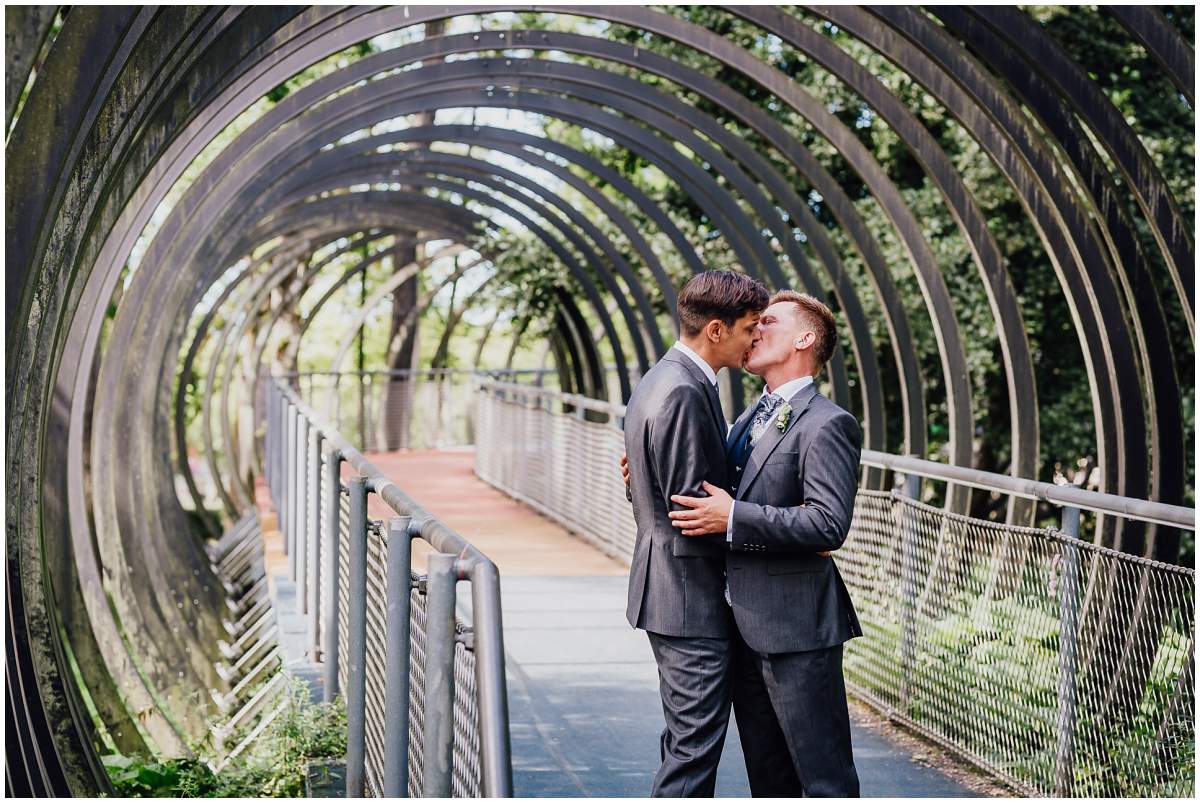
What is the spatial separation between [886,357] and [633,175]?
5.99m

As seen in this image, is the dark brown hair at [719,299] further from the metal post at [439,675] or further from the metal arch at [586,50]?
the metal arch at [586,50]

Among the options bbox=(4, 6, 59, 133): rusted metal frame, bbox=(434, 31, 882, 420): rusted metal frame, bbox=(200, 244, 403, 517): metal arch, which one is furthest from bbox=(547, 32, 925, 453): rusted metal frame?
bbox=(200, 244, 403, 517): metal arch

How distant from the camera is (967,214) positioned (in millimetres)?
8266

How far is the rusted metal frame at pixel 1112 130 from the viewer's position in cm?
636

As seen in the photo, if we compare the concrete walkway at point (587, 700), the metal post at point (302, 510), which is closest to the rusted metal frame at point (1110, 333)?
the concrete walkway at point (587, 700)

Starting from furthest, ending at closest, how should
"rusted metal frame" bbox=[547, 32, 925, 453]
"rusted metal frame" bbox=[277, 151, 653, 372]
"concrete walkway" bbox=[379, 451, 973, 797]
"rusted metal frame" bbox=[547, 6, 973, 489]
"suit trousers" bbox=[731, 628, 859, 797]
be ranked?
"rusted metal frame" bbox=[277, 151, 653, 372], "rusted metal frame" bbox=[547, 32, 925, 453], "rusted metal frame" bbox=[547, 6, 973, 489], "concrete walkway" bbox=[379, 451, 973, 797], "suit trousers" bbox=[731, 628, 859, 797]

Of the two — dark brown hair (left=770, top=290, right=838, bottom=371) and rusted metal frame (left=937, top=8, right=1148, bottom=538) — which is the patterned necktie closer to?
dark brown hair (left=770, top=290, right=838, bottom=371)

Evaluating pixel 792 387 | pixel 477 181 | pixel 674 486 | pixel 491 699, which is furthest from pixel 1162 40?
pixel 477 181

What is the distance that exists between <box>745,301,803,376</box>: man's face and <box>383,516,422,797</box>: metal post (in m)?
0.91

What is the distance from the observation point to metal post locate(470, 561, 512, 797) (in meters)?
2.27

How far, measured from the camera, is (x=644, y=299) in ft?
50.4

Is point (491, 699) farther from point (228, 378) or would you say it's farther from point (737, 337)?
point (228, 378)

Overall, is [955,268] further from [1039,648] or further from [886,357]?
[1039,648]

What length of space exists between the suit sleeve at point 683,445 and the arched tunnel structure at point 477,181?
149 centimetres
